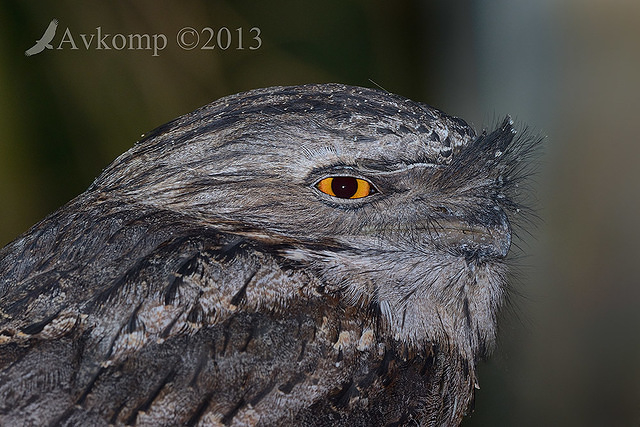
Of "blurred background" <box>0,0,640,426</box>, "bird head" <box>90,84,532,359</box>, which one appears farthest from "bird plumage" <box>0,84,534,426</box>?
"blurred background" <box>0,0,640,426</box>

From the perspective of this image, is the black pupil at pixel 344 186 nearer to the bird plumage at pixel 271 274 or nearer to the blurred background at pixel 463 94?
the bird plumage at pixel 271 274

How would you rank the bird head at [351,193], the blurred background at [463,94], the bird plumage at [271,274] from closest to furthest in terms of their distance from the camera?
the bird plumage at [271,274], the bird head at [351,193], the blurred background at [463,94]

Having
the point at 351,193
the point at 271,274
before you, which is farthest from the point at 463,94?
the point at 271,274

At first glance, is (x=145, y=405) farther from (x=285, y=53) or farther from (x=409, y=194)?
(x=285, y=53)

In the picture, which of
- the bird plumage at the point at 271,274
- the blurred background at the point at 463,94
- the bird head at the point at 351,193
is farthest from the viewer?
the blurred background at the point at 463,94

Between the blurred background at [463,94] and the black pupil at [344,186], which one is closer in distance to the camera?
the black pupil at [344,186]

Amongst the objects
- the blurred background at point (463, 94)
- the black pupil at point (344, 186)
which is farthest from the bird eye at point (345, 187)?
the blurred background at point (463, 94)
